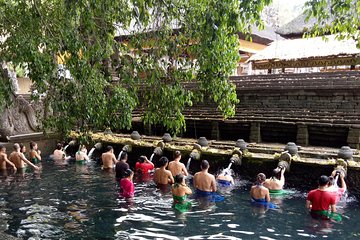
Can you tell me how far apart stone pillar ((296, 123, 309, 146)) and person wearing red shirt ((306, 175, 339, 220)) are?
5.15 meters

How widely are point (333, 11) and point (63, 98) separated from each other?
15.3 ft

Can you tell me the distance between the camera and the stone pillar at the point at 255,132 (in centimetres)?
1453

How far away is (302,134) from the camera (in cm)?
1347

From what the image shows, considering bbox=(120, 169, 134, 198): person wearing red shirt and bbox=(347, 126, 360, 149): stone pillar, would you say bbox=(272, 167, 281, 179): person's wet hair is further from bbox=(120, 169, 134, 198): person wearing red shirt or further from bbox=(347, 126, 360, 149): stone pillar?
bbox=(120, 169, 134, 198): person wearing red shirt

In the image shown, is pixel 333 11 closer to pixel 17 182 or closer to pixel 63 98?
pixel 63 98

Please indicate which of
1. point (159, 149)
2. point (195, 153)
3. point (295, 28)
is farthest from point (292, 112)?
point (295, 28)

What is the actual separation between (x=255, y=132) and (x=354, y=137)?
149 inches

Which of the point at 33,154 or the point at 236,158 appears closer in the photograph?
the point at 236,158

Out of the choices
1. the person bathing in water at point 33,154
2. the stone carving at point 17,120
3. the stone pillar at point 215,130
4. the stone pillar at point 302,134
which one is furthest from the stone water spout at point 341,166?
the stone carving at point 17,120

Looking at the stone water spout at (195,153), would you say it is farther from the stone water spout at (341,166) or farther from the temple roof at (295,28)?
the temple roof at (295,28)

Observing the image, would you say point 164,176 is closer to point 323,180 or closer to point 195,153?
point 195,153

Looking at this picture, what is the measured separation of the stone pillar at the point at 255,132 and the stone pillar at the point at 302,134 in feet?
5.39

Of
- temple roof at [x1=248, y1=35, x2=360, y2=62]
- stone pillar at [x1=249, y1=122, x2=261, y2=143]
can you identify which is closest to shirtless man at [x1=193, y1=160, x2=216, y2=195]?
stone pillar at [x1=249, y1=122, x2=261, y2=143]

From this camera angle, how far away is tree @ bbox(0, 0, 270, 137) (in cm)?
555
